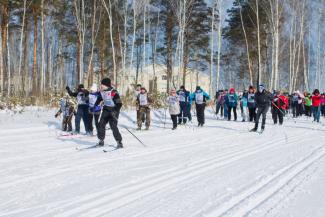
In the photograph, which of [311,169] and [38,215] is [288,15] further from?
[38,215]

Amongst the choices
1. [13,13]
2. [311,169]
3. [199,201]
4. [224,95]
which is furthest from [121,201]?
[13,13]

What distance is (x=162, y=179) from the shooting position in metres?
5.75

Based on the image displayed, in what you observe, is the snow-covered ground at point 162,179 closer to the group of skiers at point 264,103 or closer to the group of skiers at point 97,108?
the group of skiers at point 97,108

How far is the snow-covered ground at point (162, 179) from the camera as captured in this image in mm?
4328

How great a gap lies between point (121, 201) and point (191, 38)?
31070mm

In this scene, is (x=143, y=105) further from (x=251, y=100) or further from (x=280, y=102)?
(x=280, y=102)

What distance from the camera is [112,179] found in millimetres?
5734

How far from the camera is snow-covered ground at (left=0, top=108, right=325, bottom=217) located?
4328mm

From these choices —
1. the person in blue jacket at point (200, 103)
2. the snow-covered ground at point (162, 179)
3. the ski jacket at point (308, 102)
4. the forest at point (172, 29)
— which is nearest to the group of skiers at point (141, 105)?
the person in blue jacket at point (200, 103)

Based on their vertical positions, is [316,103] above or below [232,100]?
below

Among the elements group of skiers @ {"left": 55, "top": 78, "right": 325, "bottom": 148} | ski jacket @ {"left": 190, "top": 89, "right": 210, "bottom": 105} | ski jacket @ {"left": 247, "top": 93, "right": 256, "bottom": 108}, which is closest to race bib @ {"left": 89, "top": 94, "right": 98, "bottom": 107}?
group of skiers @ {"left": 55, "top": 78, "right": 325, "bottom": 148}

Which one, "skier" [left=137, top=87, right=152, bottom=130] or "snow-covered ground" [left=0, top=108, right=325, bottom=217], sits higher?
"skier" [left=137, top=87, right=152, bottom=130]

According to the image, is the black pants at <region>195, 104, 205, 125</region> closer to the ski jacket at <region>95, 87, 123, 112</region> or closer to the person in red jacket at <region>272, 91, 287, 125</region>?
the person in red jacket at <region>272, 91, 287, 125</region>

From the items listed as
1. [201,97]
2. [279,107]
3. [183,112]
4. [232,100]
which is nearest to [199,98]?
[201,97]
